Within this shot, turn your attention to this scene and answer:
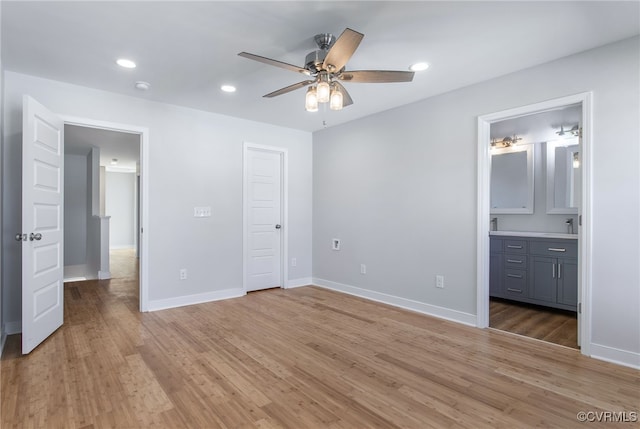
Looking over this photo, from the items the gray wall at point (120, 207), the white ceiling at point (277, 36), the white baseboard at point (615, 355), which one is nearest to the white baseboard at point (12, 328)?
the white ceiling at point (277, 36)

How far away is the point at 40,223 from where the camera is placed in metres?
2.90

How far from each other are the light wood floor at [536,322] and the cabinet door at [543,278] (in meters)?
0.18

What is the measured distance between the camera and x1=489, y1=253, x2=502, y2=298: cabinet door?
4406mm

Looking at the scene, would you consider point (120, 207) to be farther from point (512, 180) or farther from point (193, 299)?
point (512, 180)

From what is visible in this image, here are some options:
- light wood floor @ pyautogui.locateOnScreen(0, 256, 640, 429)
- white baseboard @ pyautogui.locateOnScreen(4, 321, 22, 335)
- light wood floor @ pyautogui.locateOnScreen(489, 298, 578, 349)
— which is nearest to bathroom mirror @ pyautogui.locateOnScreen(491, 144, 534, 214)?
light wood floor @ pyautogui.locateOnScreen(489, 298, 578, 349)

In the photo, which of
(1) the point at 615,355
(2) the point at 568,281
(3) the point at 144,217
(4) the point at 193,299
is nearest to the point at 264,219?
(4) the point at 193,299

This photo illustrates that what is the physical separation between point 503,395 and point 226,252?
11.3 feet

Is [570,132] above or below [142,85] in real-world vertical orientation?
below

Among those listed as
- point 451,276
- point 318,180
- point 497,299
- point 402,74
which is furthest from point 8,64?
point 497,299

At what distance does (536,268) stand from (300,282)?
321 cm

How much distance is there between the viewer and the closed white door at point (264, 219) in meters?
4.85

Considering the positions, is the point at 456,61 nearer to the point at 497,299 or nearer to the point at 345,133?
the point at 345,133

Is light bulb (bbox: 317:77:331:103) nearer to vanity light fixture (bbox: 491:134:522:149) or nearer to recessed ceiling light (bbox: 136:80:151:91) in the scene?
recessed ceiling light (bbox: 136:80:151:91)

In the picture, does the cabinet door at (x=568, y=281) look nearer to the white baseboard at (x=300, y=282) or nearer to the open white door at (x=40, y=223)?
the white baseboard at (x=300, y=282)
